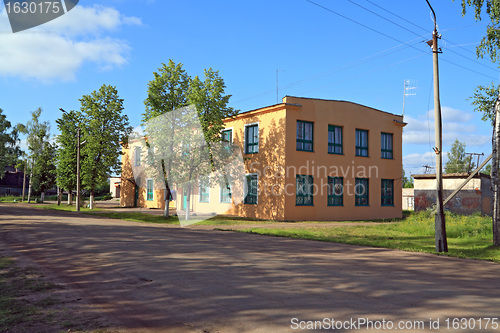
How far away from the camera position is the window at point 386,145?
104ft

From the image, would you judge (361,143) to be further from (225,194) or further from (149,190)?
(149,190)

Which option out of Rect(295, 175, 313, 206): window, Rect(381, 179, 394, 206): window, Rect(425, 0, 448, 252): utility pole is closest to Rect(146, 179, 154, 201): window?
Rect(295, 175, 313, 206): window

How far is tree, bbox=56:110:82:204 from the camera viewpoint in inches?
1537

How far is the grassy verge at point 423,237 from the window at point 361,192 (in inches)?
389

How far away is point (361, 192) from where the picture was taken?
30.2 m

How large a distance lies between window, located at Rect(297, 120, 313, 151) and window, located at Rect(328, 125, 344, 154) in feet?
5.69

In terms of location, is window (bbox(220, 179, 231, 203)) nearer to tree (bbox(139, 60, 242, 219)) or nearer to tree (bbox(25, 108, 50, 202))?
tree (bbox(139, 60, 242, 219))

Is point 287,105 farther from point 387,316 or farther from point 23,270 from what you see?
point 387,316

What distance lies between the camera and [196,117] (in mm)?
25484

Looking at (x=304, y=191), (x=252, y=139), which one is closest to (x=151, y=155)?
(x=252, y=139)

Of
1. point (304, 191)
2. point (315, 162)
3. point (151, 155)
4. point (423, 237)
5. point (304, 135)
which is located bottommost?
point (423, 237)

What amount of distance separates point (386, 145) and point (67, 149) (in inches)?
1181

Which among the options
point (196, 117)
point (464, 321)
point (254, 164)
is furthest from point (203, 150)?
point (464, 321)

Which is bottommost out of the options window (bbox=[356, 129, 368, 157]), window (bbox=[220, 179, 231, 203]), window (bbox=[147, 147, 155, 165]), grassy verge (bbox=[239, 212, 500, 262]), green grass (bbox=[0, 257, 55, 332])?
grassy verge (bbox=[239, 212, 500, 262])
